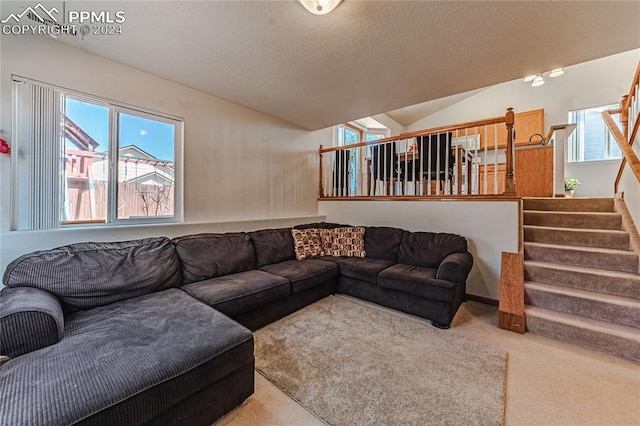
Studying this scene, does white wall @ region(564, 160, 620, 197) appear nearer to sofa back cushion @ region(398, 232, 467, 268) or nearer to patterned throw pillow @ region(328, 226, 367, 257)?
sofa back cushion @ region(398, 232, 467, 268)

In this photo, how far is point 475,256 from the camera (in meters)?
3.11

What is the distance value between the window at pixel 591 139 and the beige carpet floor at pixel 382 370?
5.76 m

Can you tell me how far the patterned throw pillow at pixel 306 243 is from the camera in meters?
3.38

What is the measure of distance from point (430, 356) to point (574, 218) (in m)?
2.73

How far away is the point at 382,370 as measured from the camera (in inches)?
68.6

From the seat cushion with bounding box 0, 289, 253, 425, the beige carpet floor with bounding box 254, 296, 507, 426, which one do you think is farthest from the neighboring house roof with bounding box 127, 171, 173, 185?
the beige carpet floor with bounding box 254, 296, 507, 426

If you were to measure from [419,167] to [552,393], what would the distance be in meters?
2.74

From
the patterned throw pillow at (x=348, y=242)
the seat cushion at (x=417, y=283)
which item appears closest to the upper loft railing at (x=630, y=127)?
the seat cushion at (x=417, y=283)

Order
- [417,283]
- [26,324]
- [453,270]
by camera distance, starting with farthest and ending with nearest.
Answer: [417,283]
[453,270]
[26,324]

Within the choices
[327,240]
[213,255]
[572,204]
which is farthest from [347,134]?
[213,255]

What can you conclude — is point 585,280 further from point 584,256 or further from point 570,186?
point 570,186

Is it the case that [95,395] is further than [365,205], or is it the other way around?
[365,205]

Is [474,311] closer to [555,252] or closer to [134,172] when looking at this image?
[555,252]

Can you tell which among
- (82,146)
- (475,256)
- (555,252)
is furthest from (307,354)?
(555,252)
